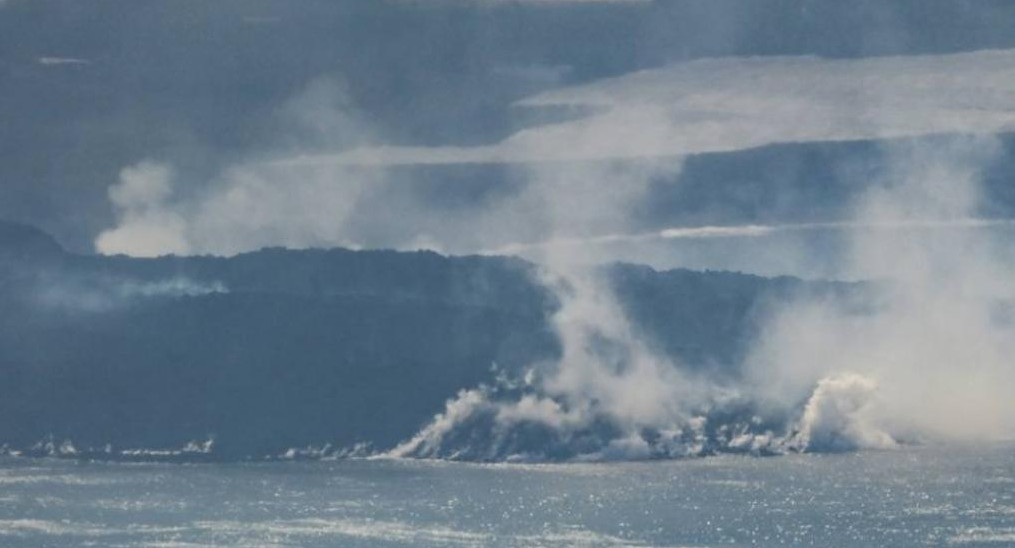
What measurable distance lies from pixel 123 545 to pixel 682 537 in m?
49.8

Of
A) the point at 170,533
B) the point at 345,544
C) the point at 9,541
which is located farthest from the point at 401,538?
the point at 9,541

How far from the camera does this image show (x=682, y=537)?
199500 millimetres


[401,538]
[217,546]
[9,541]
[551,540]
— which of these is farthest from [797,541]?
[9,541]

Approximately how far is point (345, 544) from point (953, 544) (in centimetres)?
5316

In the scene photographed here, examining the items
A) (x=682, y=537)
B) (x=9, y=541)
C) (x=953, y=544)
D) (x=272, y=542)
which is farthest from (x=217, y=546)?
(x=953, y=544)

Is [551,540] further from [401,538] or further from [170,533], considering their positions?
[170,533]

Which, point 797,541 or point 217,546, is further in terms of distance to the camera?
point 797,541

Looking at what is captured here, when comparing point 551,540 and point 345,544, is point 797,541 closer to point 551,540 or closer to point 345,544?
point 551,540

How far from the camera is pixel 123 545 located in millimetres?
190000

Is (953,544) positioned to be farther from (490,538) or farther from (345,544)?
(345,544)

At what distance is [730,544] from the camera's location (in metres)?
194

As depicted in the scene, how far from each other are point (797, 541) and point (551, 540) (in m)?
22.4

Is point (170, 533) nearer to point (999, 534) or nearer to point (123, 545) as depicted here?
point (123, 545)

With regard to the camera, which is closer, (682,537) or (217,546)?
(217,546)
